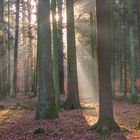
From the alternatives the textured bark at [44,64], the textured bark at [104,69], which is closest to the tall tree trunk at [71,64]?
the textured bark at [44,64]

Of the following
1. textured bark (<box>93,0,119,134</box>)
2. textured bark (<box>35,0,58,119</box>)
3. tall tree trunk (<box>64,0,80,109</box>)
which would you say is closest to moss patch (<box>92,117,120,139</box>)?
textured bark (<box>93,0,119,134</box>)

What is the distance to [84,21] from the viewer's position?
30875 mm

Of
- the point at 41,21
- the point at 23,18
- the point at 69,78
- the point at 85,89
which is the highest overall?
the point at 23,18

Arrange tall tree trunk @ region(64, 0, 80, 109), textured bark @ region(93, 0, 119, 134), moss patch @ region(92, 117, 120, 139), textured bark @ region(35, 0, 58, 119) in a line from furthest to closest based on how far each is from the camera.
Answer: tall tree trunk @ region(64, 0, 80, 109)
textured bark @ region(35, 0, 58, 119)
textured bark @ region(93, 0, 119, 134)
moss patch @ region(92, 117, 120, 139)

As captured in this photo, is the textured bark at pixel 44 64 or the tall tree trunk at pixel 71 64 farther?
the tall tree trunk at pixel 71 64

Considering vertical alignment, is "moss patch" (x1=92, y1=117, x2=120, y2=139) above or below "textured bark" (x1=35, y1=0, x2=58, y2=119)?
below

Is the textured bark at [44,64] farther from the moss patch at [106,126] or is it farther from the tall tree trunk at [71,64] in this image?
the tall tree trunk at [71,64]

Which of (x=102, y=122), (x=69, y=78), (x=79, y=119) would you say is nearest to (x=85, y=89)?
(x=69, y=78)

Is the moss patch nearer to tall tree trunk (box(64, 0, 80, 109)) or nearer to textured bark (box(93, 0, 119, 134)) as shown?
textured bark (box(93, 0, 119, 134))

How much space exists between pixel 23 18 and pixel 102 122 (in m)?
26.6

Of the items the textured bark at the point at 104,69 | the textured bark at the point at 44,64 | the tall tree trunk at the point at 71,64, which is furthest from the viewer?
the tall tree trunk at the point at 71,64

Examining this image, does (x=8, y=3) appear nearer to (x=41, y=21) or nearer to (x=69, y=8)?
(x=69, y=8)

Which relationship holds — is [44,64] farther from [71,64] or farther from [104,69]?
[71,64]

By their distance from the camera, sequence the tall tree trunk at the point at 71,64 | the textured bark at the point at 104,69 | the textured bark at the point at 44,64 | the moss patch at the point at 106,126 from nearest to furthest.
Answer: the moss patch at the point at 106,126 → the textured bark at the point at 104,69 → the textured bark at the point at 44,64 → the tall tree trunk at the point at 71,64
